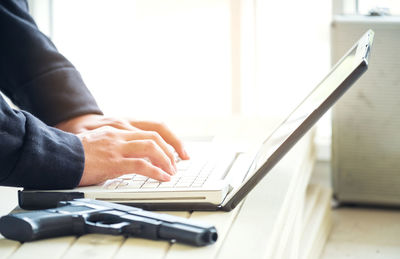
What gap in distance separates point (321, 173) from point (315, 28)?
48 centimetres

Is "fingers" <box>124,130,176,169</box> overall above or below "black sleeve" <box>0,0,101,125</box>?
below

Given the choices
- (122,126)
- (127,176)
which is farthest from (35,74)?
(127,176)

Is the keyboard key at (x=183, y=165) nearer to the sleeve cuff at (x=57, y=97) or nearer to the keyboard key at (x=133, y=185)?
the keyboard key at (x=133, y=185)

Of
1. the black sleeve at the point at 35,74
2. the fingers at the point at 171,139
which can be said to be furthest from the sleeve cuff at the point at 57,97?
the fingers at the point at 171,139

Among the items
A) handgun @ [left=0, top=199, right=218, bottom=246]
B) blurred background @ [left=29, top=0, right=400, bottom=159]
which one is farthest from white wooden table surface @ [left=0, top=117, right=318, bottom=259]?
blurred background @ [left=29, top=0, right=400, bottom=159]

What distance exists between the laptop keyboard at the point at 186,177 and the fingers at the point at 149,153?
0.9 inches

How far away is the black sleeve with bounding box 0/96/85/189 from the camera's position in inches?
37.4

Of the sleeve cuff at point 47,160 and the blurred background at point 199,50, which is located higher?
the sleeve cuff at point 47,160

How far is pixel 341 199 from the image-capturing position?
1.84 m

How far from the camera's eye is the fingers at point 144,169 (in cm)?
103

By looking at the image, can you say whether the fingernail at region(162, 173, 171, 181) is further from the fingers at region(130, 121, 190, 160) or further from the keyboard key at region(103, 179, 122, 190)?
the fingers at region(130, 121, 190, 160)

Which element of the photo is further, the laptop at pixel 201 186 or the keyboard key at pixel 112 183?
the keyboard key at pixel 112 183

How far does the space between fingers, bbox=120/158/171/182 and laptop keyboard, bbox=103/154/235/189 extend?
1cm

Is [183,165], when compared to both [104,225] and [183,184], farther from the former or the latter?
[104,225]
